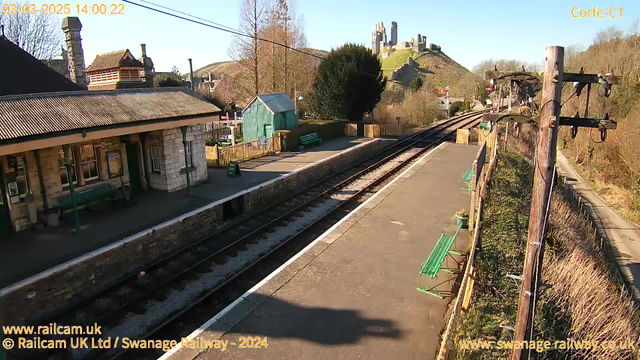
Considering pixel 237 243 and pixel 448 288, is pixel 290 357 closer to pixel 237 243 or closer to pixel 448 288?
pixel 448 288

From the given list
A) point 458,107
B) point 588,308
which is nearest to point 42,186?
point 588,308

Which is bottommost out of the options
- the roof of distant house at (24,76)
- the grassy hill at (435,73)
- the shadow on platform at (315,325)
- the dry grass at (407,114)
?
the shadow on platform at (315,325)

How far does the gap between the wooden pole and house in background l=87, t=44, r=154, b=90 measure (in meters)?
16.6

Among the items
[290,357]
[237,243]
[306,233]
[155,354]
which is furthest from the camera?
[306,233]

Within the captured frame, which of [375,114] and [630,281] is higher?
[375,114]

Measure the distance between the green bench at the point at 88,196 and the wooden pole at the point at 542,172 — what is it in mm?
11311

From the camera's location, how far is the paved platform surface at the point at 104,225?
8508 mm

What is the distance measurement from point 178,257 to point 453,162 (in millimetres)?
14274

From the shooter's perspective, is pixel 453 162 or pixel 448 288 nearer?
pixel 448 288

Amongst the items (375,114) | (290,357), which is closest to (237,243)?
(290,357)

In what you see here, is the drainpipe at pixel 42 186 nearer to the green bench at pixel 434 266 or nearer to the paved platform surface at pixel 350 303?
the paved platform surface at pixel 350 303

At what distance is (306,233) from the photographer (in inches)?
473

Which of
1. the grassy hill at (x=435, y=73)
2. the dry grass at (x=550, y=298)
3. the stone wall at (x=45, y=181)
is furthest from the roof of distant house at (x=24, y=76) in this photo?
the grassy hill at (x=435, y=73)

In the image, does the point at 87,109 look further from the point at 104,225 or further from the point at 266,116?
the point at 266,116
